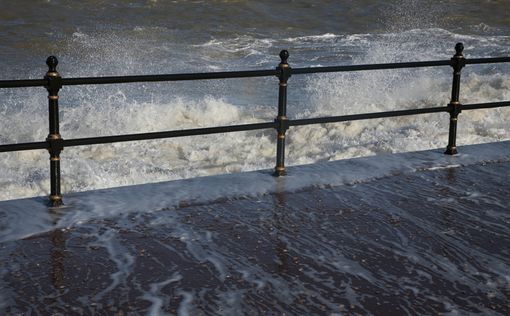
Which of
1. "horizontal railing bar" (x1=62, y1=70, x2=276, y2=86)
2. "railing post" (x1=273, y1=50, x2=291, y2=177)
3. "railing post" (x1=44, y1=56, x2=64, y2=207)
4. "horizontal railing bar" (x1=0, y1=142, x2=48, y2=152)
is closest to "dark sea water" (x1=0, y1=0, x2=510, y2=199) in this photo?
"railing post" (x1=273, y1=50, x2=291, y2=177)

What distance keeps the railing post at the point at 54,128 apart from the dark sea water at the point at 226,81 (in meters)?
6.59

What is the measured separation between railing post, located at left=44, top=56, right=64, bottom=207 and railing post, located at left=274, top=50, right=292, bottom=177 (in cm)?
185

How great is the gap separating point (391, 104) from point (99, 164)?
328 inches

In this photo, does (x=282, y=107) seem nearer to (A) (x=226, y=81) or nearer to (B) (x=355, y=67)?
(B) (x=355, y=67)

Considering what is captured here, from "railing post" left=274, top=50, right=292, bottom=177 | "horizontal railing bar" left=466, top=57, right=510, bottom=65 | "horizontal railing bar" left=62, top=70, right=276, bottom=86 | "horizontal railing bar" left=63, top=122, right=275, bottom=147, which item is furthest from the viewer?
"horizontal railing bar" left=466, top=57, right=510, bottom=65

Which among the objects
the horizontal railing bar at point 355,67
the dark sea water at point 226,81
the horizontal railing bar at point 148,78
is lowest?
the dark sea water at point 226,81

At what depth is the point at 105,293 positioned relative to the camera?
14.7ft

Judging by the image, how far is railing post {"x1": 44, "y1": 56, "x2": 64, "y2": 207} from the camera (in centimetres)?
593

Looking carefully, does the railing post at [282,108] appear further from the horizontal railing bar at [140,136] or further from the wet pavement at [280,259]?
the wet pavement at [280,259]

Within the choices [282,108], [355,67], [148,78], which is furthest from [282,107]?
[148,78]

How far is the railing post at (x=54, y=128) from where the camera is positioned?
5926 millimetres

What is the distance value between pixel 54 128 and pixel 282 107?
195 centimetres

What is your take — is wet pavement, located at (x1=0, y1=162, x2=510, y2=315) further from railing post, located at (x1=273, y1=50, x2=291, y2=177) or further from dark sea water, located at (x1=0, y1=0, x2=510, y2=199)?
dark sea water, located at (x1=0, y1=0, x2=510, y2=199)

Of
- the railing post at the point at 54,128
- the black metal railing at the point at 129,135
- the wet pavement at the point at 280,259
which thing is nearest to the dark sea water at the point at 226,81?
the black metal railing at the point at 129,135
